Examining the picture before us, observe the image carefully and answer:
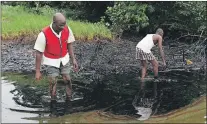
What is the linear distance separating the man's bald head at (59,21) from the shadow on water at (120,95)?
1.44 meters

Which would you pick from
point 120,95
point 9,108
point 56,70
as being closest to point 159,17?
point 120,95

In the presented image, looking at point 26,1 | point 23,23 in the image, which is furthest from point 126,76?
point 26,1

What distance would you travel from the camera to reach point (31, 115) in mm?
7098

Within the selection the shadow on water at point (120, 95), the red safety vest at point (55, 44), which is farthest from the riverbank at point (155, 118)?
the red safety vest at point (55, 44)

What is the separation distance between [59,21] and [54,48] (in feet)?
1.89

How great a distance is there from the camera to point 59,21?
721 centimetres

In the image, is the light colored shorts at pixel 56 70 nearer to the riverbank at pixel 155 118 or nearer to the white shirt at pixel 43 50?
the white shirt at pixel 43 50

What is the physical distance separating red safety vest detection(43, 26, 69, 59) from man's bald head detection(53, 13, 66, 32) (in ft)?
0.49

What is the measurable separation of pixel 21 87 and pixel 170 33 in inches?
371

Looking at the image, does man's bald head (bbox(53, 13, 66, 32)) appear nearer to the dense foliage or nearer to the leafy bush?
the dense foliage

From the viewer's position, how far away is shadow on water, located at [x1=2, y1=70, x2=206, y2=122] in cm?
757

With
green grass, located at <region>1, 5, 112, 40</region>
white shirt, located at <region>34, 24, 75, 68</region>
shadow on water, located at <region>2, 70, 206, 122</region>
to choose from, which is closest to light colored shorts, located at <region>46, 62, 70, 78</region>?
white shirt, located at <region>34, 24, 75, 68</region>

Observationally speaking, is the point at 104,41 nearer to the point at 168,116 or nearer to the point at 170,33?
the point at 170,33

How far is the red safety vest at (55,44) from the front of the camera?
737cm
